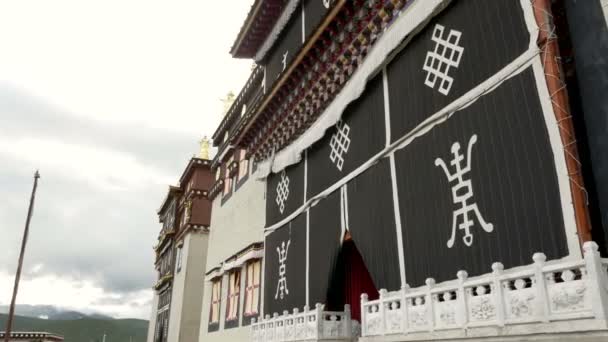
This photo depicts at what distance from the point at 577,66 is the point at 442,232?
2954 millimetres

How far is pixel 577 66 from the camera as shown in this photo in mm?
6570

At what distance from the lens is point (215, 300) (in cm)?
2270

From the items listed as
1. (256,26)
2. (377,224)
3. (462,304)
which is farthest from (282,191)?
(462,304)

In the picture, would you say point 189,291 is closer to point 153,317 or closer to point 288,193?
point 153,317

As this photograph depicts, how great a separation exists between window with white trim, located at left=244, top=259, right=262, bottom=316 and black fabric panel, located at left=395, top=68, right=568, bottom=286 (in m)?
10.1

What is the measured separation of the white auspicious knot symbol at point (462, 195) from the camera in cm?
693

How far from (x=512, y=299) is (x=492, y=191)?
1507mm

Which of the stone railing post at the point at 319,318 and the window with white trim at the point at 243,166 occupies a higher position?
the window with white trim at the point at 243,166

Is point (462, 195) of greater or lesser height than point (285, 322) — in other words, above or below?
above

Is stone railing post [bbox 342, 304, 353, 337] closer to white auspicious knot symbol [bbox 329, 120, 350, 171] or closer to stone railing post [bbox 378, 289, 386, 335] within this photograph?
stone railing post [bbox 378, 289, 386, 335]

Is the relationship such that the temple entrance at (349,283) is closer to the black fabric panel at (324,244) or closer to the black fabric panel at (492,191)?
the black fabric panel at (324,244)

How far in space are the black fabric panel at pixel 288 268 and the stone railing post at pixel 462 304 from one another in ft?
20.2

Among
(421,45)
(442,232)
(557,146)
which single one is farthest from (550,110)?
(421,45)

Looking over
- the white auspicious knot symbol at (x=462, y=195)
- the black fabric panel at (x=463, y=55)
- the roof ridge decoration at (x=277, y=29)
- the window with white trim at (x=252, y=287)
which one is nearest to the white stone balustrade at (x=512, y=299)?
the white auspicious knot symbol at (x=462, y=195)
